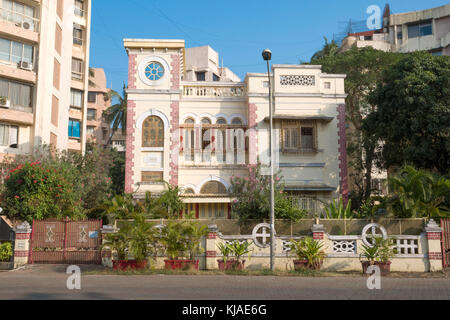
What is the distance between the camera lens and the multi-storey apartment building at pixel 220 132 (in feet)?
78.5

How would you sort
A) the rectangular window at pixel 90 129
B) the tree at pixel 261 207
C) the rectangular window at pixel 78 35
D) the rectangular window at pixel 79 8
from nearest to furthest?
the tree at pixel 261 207 → the rectangular window at pixel 78 35 → the rectangular window at pixel 79 8 → the rectangular window at pixel 90 129

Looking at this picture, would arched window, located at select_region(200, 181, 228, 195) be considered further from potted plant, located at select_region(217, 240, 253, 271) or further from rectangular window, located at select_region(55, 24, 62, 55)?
rectangular window, located at select_region(55, 24, 62, 55)

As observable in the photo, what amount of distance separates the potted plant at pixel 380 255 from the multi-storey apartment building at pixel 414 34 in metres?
32.8

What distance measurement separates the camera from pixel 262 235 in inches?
615

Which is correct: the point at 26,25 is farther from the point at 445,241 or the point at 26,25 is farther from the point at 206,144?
the point at 445,241

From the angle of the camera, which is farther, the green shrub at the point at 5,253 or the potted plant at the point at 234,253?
the green shrub at the point at 5,253

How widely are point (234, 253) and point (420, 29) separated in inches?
1570

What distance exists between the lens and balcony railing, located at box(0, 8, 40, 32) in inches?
984

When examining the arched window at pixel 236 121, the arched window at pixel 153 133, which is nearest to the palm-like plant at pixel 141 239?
the arched window at pixel 153 133

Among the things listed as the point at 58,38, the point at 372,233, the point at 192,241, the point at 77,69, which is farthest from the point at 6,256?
the point at 77,69

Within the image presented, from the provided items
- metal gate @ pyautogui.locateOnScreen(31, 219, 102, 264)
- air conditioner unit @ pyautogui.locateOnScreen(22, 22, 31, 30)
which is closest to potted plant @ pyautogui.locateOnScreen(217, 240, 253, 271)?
metal gate @ pyautogui.locateOnScreen(31, 219, 102, 264)

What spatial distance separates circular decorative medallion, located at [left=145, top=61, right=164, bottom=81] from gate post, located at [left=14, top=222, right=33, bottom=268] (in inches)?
447

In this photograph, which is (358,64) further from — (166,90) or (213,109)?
(166,90)

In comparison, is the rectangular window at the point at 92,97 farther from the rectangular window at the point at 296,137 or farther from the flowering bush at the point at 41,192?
the rectangular window at the point at 296,137
